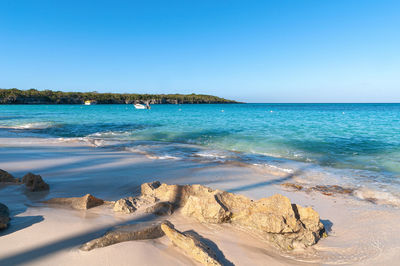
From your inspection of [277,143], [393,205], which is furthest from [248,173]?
[277,143]

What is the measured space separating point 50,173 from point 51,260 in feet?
13.0

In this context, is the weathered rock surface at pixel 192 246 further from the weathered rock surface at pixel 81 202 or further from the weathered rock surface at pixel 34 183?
the weathered rock surface at pixel 34 183

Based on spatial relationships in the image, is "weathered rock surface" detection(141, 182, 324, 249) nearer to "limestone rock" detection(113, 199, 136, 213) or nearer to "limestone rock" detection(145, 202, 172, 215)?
"limestone rock" detection(145, 202, 172, 215)

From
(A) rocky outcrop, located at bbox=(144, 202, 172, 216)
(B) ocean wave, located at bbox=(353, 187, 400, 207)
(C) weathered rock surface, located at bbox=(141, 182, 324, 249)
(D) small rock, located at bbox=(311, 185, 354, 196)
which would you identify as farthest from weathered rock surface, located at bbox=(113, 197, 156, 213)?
(B) ocean wave, located at bbox=(353, 187, 400, 207)

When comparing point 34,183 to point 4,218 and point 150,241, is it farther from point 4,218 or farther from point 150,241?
point 150,241

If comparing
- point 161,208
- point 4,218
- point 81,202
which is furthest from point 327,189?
point 4,218

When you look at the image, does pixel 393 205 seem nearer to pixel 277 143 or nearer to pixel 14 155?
pixel 277 143

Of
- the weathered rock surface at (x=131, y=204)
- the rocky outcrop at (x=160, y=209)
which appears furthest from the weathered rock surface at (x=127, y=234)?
the weathered rock surface at (x=131, y=204)

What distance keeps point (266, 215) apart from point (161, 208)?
1.46 metres

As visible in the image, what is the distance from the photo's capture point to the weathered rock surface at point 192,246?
85.1 inches

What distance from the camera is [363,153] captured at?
979 centimetres

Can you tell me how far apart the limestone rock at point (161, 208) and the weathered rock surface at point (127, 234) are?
375 mm

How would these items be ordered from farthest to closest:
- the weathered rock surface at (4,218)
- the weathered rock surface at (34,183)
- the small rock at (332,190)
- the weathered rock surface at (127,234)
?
the small rock at (332,190) < the weathered rock surface at (34,183) < the weathered rock surface at (4,218) < the weathered rock surface at (127,234)

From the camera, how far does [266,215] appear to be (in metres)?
2.87
